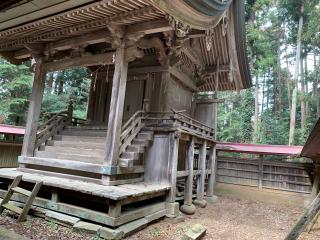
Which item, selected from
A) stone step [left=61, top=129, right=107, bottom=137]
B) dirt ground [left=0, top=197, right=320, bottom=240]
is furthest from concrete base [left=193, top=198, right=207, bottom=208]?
stone step [left=61, top=129, right=107, bottom=137]

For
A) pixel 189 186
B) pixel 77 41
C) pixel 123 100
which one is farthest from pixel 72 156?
pixel 189 186

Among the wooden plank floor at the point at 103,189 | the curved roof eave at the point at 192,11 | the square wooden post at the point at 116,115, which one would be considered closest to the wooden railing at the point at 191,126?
the square wooden post at the point at 116,115

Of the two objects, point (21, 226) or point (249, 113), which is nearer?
point (21, 226)

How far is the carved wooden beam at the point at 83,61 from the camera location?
7.57 m

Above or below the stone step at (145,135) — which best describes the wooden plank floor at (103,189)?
below

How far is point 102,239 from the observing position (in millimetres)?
5355

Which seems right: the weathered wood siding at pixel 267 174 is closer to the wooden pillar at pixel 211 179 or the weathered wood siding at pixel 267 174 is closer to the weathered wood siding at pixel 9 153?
the wooden pillar at pixel 211 179

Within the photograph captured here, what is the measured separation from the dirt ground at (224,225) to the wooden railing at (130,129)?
7.28 ft

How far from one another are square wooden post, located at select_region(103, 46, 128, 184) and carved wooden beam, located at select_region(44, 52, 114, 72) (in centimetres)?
60

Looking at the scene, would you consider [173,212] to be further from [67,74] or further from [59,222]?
[67,74]

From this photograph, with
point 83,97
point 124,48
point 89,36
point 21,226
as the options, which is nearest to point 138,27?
point 124,48

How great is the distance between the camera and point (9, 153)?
47.9 ft

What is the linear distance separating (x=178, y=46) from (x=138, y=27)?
200 centimetres

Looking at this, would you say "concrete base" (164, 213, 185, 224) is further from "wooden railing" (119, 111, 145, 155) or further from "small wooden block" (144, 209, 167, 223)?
"wooden railing" (119, 111, 145, 155)
